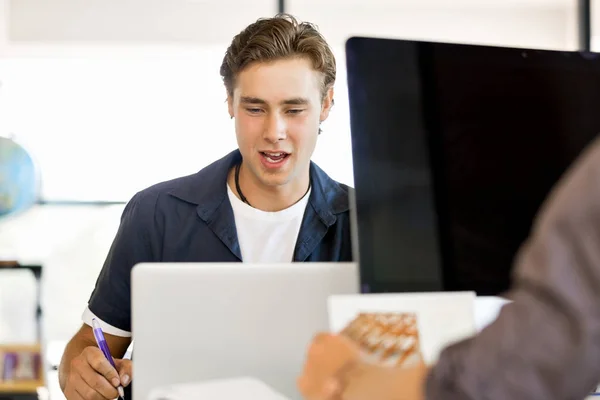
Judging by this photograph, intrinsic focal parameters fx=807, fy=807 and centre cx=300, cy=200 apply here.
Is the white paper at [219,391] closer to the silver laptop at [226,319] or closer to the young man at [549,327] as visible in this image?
the silver laptop at [226,319]

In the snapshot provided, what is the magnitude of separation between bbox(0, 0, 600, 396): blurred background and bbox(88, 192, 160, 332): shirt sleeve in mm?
2652

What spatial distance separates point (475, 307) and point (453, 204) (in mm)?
129

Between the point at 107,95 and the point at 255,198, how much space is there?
283 centimetres

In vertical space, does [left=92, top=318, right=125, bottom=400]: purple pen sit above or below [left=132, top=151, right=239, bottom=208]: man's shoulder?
below

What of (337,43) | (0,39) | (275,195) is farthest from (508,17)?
(275,195)

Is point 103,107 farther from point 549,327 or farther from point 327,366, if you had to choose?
point 549,327

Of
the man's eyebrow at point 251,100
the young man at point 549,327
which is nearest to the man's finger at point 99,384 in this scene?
the man's eyebrow at point 251,100

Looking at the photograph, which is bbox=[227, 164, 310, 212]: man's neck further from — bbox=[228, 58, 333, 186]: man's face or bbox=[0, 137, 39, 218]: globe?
bbox=[0, 137, 39, 218]: globe

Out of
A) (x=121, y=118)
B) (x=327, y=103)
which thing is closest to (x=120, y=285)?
(x=327, y=103)

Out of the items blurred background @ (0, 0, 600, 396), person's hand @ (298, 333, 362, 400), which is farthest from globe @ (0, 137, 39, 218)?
person's hand @ (298, 333, 362, 400)

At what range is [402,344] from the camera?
2.83ft

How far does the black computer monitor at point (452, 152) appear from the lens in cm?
97

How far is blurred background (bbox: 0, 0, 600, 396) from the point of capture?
4.28 m

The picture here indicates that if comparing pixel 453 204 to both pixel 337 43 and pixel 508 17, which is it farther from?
pixel 508 17
